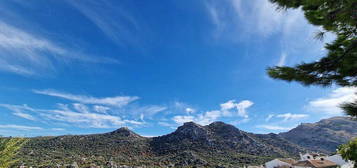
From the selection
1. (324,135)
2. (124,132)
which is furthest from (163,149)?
(324,135)

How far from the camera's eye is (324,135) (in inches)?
5797

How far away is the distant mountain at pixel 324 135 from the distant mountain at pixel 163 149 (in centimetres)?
6308

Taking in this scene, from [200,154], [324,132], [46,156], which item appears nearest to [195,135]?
[200,154]

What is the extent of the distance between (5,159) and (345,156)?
32.0 ft

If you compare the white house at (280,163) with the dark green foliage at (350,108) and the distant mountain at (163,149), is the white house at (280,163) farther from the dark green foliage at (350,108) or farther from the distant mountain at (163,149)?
the dark green foliage at (350,108)

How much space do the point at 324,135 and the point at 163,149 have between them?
139 metres

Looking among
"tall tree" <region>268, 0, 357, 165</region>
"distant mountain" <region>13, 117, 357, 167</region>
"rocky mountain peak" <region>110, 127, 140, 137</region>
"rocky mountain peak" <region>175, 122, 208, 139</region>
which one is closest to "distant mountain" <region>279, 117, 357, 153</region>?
"distant mountain" <region>13, 117, 357, 167</region>

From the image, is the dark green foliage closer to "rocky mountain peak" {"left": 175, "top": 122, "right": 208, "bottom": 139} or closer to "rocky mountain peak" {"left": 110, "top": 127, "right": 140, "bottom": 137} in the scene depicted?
"rocky mountain peak" {"left": 175, "top": 122, "right": 208, "bottom": 139}

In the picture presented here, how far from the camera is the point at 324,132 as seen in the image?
15412 centimetres

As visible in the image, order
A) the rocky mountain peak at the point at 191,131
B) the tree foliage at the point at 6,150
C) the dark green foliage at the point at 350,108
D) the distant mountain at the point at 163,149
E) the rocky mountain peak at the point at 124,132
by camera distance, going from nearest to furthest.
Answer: the dark green foliage at the point at 350,108 → the tree foliage at the point at 6,150 → the distant mountain at the point at 163,149 → the rocky mountain peak at the point at 191,131 → the rocky mountain peak at the point at 124,132

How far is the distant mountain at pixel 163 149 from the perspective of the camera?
52000mm

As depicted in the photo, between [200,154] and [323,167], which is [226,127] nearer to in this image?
[200,154]

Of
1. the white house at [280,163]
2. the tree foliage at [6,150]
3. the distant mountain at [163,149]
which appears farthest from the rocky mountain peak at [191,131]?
the tree foliage at [6,150]

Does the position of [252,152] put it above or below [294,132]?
below
